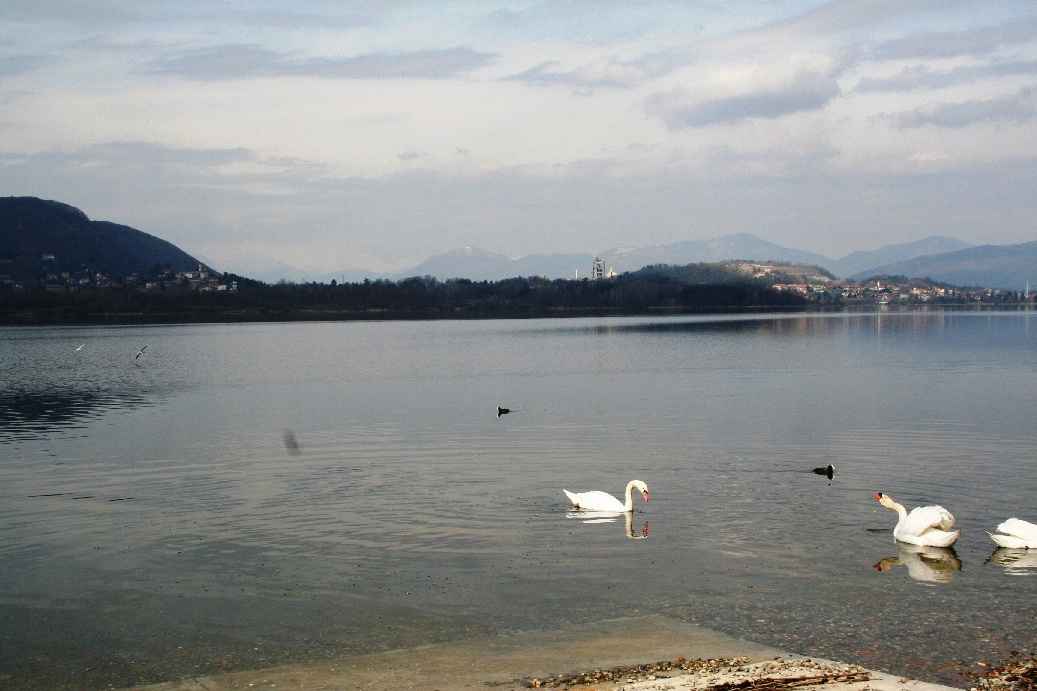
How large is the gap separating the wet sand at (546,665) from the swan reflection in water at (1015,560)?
5.67 meters

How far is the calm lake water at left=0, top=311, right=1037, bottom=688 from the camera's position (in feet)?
41.2

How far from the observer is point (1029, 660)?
11016mm

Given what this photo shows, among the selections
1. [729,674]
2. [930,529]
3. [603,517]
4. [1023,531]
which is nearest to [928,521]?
[930,529]

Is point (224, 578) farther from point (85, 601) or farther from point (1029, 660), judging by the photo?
point (1029, 660)

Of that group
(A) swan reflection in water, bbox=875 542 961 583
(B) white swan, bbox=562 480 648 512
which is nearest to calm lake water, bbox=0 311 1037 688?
(A) swan reflection in water, bbox=875 542 961 583

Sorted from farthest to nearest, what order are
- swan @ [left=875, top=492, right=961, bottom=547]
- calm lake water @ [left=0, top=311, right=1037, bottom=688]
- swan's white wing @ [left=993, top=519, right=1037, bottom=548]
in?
swan @ [left=875, top=492, right=961, bottom=547] → swan's white wing @ [left=993, top=519, right=1037, bottom=548] → calm lake water @ [left=0, top=311, right=1037, bottom=688]

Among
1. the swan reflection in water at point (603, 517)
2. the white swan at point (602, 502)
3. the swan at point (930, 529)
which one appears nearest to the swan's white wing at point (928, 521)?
the swan at point (930, 529)

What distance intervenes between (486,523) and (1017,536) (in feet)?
29.6

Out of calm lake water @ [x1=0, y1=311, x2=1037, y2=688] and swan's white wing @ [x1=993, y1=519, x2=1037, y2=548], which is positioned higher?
swan's white wing @ [x1=993, y1=519, x2=1037, y2=548]

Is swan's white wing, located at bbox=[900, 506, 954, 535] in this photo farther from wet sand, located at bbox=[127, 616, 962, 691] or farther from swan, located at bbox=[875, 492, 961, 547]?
wet sand, located at bbox=[127, 616, 962, 691]

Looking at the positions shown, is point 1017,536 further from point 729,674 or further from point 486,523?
point 486,523

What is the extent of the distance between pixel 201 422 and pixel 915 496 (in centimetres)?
2494

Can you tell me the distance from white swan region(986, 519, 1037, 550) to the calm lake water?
0.29m

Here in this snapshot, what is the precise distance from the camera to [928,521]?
52.6 ft
